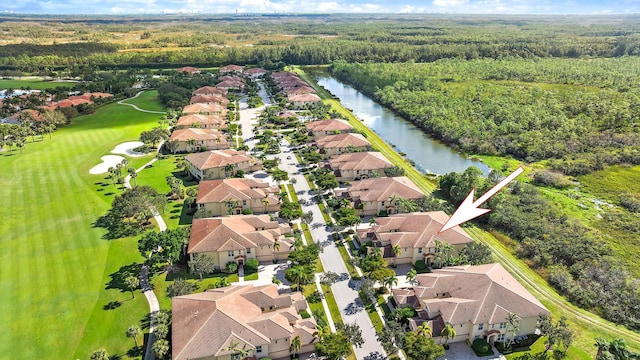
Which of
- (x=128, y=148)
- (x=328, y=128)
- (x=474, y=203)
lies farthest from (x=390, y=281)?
(x=128, y=148)

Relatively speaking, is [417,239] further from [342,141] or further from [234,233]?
[342,141]

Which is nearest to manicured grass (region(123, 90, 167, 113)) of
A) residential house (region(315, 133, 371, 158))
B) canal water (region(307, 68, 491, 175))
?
residential house (region(315, 133, 371, 158))

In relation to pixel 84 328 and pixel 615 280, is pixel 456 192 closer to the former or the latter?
pixel 615 280

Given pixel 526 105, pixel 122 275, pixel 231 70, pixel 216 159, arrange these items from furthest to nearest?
pixel 231 70
pixel 526 105
pixel 216 159
pixel 122 275

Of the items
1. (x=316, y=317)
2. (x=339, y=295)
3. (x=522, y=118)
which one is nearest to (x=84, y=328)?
(x=316, y=317)

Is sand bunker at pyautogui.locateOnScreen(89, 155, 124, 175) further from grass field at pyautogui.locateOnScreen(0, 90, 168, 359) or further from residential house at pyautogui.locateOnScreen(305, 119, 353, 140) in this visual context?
residential house at pyautogui.locateOnScreen(305, 119, 353, 140)

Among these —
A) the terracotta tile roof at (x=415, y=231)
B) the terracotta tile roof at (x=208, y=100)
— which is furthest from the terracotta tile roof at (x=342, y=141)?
the terracotta tile roof at (x=208, y=100)
